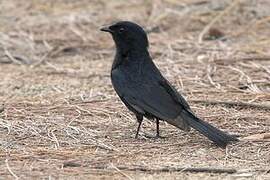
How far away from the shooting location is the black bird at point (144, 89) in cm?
616

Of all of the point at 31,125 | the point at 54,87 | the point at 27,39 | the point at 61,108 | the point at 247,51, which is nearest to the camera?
the point at 31,125

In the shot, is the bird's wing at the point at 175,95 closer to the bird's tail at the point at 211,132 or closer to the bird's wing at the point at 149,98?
the bird's wing at the point at 149,98

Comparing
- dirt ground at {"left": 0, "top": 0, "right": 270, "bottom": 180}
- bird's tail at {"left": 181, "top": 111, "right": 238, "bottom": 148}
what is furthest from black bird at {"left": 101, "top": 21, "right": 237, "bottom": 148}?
dirt ground at {"left": 0, "top": 0, "right": 270, "bottom": 180}

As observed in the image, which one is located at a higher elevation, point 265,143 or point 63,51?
point 265,143

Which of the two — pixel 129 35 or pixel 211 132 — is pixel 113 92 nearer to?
pixel 129 35

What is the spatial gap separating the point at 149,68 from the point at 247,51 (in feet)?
10.8

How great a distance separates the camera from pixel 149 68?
22.2 ft

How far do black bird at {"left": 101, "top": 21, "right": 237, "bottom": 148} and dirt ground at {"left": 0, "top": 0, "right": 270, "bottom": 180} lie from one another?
0.15 m

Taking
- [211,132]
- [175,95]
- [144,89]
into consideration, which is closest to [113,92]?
[144,89]

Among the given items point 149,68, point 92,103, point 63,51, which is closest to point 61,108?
point 92,103

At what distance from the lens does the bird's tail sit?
600 cm

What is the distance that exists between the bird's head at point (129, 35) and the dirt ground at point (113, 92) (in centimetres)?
65

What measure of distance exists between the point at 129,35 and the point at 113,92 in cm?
134

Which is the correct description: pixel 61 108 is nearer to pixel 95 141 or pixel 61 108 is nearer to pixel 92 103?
pixel 92 103
